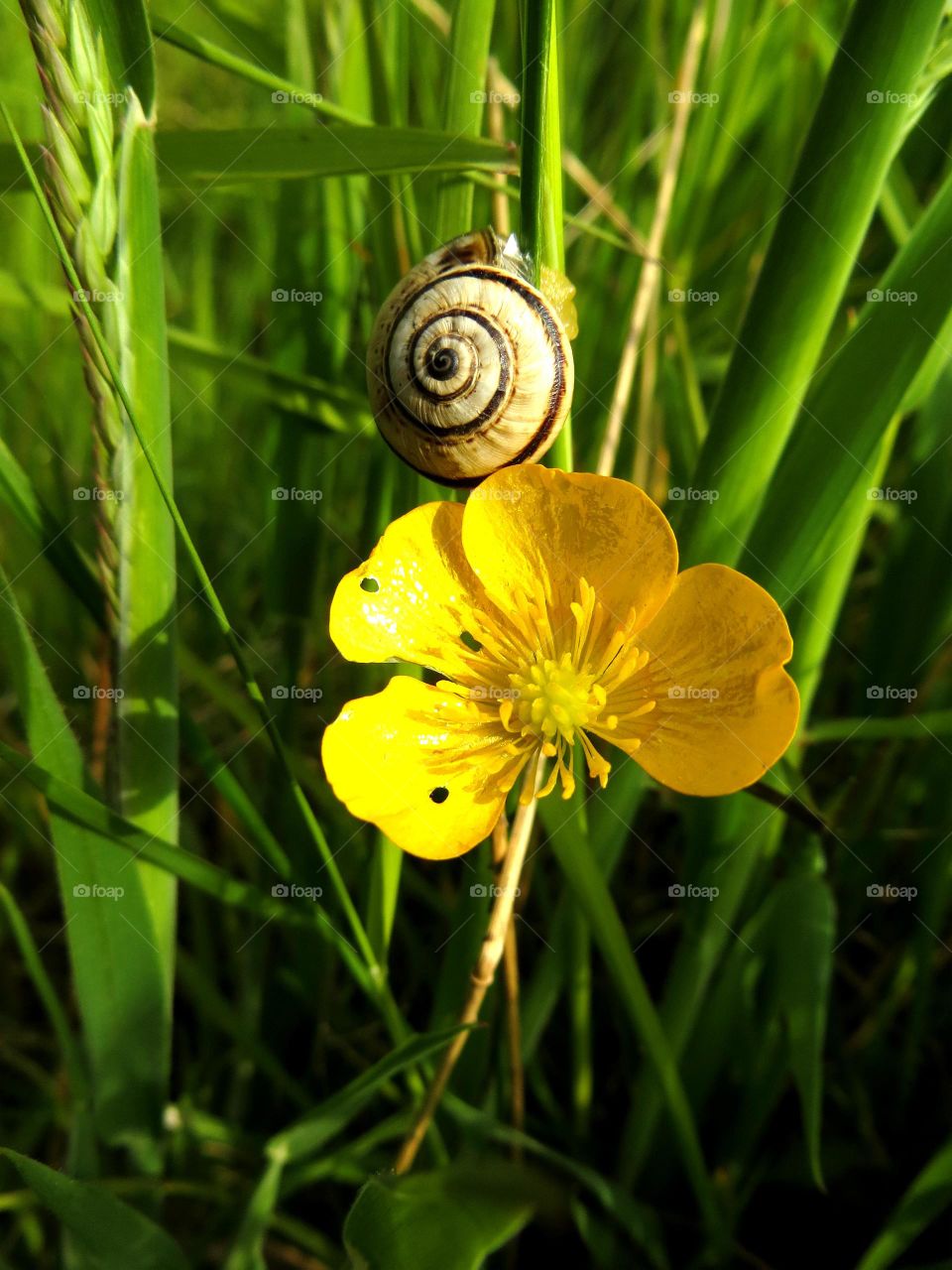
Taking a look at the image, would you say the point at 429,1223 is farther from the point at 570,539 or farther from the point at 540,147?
the point at 540,147

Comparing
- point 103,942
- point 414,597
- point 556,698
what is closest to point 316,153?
point 414,597

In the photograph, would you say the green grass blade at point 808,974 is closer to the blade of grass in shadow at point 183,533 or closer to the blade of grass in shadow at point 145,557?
the blade of grass in shadow at point 183,533

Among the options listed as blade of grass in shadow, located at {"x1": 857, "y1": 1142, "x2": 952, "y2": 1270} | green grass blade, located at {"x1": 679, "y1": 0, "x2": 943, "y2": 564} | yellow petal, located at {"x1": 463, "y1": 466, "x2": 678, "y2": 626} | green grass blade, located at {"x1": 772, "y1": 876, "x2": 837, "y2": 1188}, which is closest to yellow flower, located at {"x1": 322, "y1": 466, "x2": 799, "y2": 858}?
yellow petal, located at {"x1": 463, "y1": 466, "x2": 678, "y2": 626}

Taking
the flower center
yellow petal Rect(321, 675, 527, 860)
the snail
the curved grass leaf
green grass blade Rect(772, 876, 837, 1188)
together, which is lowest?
the curved grass leaf

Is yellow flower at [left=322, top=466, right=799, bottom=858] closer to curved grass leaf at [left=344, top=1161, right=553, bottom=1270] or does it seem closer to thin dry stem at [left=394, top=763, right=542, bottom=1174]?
thin dry stem at [left=394, top=763, right=542, bottom=1174]

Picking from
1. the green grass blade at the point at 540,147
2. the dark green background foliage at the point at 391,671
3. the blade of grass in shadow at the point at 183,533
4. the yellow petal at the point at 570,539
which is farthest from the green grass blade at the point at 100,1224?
the green grass blade at the point at 540,147

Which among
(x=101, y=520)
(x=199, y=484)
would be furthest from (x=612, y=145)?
(x=101, y=520)

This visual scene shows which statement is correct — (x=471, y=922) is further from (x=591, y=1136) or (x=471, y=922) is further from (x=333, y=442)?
(x=333, y=442)
